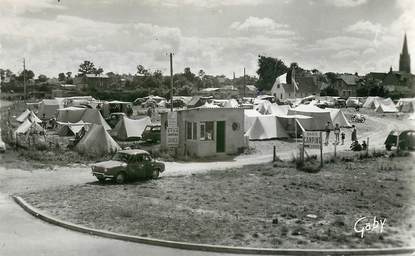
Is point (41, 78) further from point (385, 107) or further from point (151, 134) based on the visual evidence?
point (151, 134)

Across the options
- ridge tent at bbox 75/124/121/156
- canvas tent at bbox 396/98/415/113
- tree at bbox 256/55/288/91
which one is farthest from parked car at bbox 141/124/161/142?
tree at bbox 256/55/288/91

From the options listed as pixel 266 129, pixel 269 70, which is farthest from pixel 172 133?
pixel 269 70

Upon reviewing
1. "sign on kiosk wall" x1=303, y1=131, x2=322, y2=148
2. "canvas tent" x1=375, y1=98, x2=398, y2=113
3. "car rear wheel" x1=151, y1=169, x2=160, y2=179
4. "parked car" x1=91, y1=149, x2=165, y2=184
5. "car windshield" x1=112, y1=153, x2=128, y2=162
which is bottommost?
"car rear wheel" x1=151, y1=169, x2=160, y2=179

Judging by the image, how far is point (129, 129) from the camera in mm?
35906

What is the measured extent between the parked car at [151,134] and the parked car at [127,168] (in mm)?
12505

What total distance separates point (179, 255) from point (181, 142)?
17032 millimetres

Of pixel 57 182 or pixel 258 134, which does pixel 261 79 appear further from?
pixel 57 182

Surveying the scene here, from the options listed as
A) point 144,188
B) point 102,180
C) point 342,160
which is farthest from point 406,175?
point 102,180

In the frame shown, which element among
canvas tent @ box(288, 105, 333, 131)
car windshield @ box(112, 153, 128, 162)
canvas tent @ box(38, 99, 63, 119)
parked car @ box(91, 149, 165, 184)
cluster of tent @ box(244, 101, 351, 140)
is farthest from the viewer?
canvas tent @ box(38, 99, 63, 119)

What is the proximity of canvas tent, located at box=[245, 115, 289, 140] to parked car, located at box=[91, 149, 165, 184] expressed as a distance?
15172 mm

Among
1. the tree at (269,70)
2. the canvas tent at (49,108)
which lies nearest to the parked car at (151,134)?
the canvas tent at (49,108)

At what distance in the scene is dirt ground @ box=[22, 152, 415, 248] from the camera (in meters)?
12.6

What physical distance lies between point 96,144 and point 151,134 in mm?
6975

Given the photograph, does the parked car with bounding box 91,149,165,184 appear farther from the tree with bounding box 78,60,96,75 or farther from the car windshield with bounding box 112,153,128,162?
the tree with bounding box 78,60,96,75
